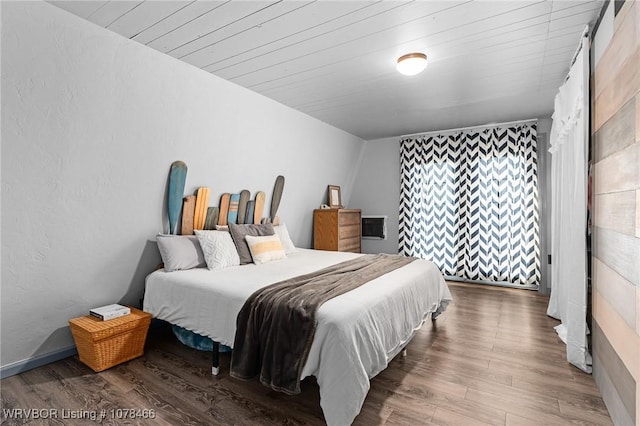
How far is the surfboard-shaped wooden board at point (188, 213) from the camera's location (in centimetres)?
318

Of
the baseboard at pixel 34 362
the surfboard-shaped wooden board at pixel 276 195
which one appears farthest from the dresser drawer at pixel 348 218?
the baseboard at pixel 34 362

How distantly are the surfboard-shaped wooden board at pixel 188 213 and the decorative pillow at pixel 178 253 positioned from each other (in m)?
0.19

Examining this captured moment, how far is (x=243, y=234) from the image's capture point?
11.3 ft

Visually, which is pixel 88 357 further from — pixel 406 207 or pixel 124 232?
pixel 406 207

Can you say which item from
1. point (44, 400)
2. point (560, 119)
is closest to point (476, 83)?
point (560, 119)

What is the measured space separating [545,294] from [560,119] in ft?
8.12

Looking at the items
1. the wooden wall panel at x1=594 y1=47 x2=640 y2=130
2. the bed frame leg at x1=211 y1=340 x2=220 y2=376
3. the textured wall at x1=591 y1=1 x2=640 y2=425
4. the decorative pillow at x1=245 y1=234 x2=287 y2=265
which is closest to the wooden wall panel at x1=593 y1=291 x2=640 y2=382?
the textured wall at x1=591 y1=1 x2=640 y2=425

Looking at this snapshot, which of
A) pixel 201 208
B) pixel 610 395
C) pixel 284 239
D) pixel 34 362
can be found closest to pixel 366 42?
pixel 201 208

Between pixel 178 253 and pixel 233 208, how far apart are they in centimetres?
98

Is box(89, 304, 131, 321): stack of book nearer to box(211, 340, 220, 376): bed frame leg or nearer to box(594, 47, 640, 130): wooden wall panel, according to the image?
box(211, 340, 220, 376): bed frame leg

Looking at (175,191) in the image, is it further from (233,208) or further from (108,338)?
(108,338)

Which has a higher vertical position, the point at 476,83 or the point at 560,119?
the point at 476,83

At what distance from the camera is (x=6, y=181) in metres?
2.08

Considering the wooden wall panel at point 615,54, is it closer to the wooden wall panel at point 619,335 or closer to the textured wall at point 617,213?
the textured wall at point 617,213
